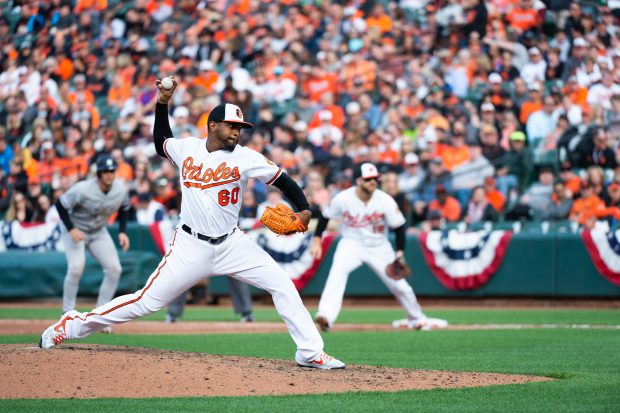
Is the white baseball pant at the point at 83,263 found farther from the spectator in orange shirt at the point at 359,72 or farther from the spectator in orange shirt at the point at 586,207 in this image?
the spectator in orange shirt at the point at 359,72

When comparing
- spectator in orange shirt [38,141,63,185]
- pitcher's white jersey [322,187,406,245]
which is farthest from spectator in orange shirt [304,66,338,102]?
pitcher's white jersey [322,187,406,245]

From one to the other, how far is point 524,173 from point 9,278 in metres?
9.17

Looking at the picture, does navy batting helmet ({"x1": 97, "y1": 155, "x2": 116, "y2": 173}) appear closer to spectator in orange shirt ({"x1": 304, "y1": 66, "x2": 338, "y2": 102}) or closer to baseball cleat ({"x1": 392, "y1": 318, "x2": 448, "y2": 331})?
baseball cleat ({"x1": 392, "y1": 318, "x2": 448, "y2": 331})

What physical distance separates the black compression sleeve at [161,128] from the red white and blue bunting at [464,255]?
989 centimetres

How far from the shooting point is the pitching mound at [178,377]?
6.88 metres

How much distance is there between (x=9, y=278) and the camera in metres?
18.6

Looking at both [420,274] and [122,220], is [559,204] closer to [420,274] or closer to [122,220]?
[420,274]

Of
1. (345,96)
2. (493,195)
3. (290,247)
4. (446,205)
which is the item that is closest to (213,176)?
(493,195)

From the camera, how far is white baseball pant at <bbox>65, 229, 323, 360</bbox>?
7840 mm

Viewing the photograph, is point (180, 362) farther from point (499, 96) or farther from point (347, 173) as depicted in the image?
point (499, 96)

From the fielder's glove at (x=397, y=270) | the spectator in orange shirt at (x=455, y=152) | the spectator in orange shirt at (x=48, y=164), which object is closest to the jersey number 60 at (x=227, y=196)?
the fielder's glove at (x=397, y=270)

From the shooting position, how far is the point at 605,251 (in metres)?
16.3

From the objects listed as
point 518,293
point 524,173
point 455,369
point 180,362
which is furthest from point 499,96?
point 180,362

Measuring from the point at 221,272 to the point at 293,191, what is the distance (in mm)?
877
